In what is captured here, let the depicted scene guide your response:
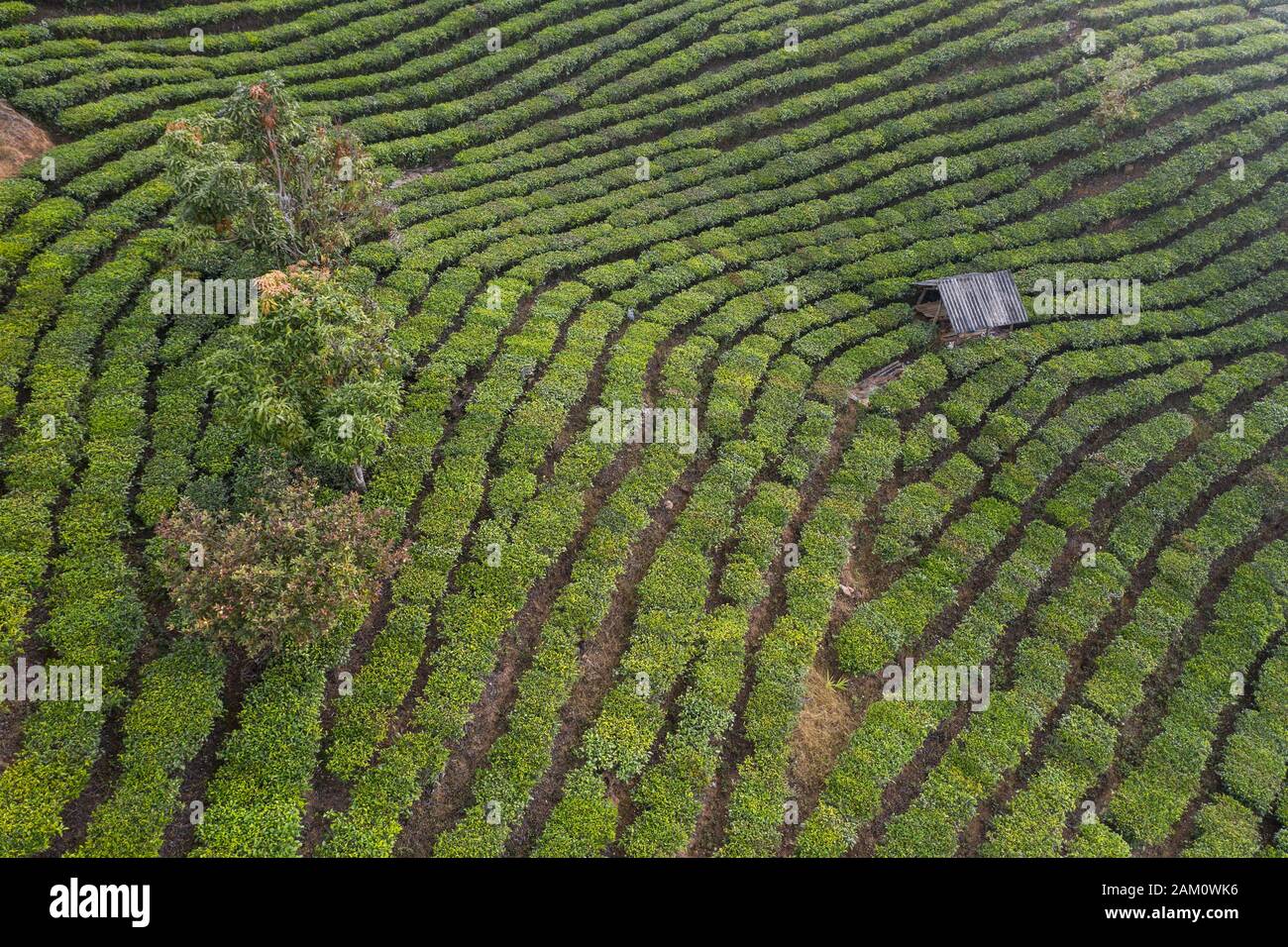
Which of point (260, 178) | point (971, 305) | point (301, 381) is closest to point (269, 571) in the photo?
point (301, 381)

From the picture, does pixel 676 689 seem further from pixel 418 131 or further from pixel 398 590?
pixel 418 131

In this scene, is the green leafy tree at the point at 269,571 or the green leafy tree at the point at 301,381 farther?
the green leafy tree at the point at 301,381

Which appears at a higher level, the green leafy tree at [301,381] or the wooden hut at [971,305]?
the wooden hut at [971,305]

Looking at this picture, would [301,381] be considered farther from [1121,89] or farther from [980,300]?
[1121,89]

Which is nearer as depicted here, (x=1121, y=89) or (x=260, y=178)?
(x=260, y=178)

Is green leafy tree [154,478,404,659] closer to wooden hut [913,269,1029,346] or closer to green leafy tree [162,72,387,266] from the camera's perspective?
green leafy tree [162,72,387,266]

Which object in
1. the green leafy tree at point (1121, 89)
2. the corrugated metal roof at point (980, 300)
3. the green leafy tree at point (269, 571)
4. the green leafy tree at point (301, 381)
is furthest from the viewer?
the green leafy tree at point (1121, 89)

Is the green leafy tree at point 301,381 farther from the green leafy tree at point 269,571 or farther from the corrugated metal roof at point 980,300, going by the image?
the corrugated metal roof at point 980,300

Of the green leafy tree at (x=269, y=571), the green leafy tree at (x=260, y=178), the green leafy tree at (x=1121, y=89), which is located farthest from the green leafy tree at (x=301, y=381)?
the green leafy tree at (x=1121, y=89)
